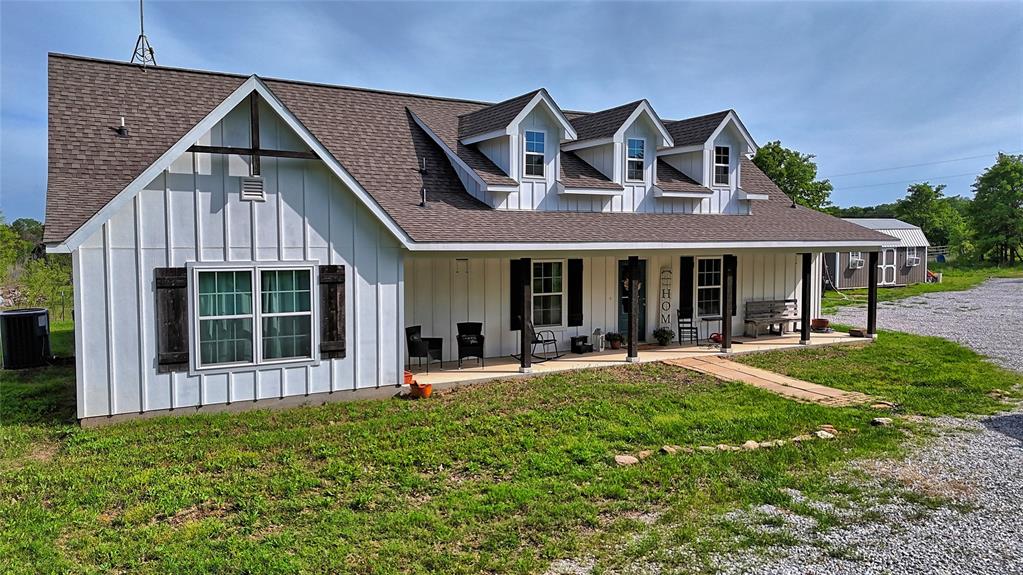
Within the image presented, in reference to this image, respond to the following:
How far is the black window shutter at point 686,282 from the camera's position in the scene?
15.6 m

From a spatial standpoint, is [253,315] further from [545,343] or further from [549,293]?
[549,293]

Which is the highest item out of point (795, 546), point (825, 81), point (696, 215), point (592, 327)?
point (825, 81)

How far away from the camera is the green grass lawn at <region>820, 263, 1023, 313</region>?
1073 inches

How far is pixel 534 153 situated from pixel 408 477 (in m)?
8.52

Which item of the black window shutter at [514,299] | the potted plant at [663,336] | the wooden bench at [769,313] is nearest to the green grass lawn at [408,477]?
the black window shutter at [514,299]

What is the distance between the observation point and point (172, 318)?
28.9ft

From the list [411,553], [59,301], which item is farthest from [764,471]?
[59,301]

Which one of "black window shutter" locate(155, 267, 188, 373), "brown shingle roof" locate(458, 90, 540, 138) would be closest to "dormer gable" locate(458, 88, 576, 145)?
"brown shingle roof" locate(458, 90, 540, 138)

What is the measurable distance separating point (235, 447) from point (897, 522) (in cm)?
694

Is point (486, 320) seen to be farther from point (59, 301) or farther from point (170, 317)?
point (59, 301)

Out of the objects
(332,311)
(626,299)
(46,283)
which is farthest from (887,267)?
(46,283)

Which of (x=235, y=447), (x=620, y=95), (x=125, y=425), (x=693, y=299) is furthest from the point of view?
(x=620, y=95)

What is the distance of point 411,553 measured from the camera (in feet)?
16.9

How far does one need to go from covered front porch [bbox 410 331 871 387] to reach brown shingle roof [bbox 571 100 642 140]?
190 inches
